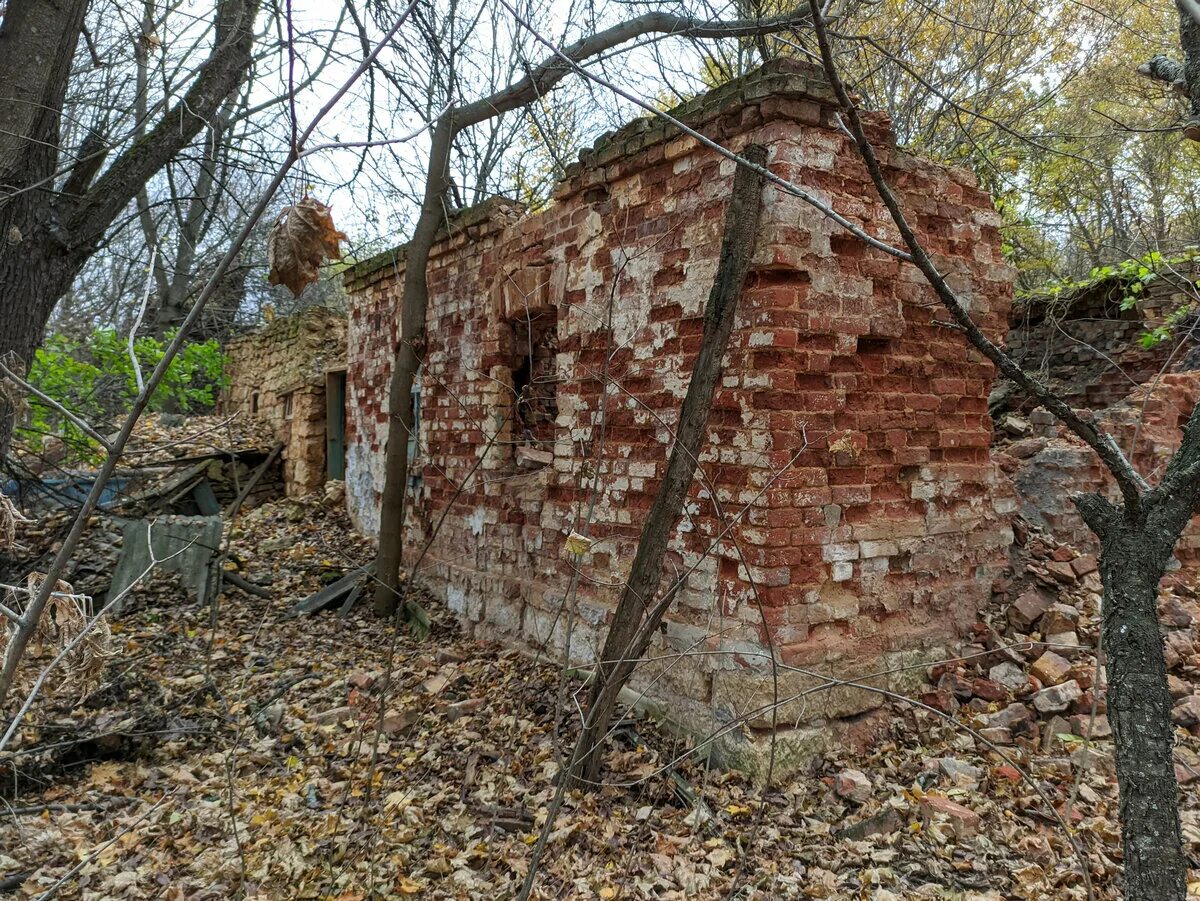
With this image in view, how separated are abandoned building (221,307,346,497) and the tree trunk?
9.41 m

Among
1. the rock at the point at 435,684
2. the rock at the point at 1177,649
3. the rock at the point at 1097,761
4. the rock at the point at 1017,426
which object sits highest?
the rock at the point at 1017,426

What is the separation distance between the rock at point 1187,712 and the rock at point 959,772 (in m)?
0.97

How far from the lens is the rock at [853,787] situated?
3.01 metres

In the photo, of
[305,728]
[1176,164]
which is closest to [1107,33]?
[1176,164]

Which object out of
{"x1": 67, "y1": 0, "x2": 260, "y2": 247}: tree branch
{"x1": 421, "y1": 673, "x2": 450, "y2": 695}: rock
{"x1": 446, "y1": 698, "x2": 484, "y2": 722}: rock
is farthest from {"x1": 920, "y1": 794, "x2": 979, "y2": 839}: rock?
{"x1": 67, "y1": 0, "x2": 260, "y2": 247}: tree branch

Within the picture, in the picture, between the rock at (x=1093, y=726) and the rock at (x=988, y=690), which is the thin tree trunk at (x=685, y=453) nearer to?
the rock at (x=988, y=690)

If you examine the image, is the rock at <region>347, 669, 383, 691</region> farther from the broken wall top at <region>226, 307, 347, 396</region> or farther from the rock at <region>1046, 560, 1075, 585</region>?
the broken wall top at <region>226, 307, 347, 396</region>

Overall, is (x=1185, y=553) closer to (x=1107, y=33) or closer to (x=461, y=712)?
(x=461, y=712)

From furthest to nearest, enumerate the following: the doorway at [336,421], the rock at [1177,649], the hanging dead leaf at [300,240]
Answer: the doorway at [336,421] → the rock at [1177,649] → the hanging dead leaf at [300,240]

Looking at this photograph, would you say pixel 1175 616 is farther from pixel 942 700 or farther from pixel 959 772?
pixel 959 772

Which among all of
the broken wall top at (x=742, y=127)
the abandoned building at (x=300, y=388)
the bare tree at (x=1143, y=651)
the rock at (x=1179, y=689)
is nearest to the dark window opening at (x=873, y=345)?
the broken wall top at (x=742, y=127)

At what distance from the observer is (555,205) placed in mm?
4836

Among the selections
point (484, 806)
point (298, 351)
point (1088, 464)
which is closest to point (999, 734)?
point (484, 806)

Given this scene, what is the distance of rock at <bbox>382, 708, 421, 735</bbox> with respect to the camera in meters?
3.99
